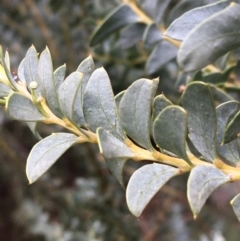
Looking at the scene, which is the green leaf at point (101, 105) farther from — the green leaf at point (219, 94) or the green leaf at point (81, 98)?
the green leaf at point (219, 94)

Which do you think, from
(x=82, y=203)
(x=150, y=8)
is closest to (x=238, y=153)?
(x=150, y=8)

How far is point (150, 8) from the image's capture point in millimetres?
594

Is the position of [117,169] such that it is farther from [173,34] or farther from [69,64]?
[69,64]

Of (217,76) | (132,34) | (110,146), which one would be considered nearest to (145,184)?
(110,146)

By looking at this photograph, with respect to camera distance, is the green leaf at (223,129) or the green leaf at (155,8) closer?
the green leaf at (223,129)

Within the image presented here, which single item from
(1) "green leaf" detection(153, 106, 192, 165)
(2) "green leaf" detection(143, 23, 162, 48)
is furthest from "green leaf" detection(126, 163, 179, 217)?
(2) "green leaf" detection(143, 23, 162, 48)

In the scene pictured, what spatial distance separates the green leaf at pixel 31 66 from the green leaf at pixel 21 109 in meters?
0.03

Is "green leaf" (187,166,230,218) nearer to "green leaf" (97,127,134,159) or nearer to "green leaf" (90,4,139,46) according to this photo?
"green leaf" (97,127,134,159)

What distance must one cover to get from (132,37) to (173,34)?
0.30 m

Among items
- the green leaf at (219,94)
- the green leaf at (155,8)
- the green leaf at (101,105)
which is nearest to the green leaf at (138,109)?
the green leaf at (101,105)

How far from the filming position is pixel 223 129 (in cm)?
34

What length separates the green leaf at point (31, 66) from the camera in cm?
36

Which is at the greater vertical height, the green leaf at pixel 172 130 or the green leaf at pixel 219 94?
the green leaf at pixel 172 130

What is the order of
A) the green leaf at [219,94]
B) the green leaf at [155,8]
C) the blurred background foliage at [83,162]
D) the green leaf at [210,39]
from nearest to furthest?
the green leaf at [210,39], the green leaf at [219,94], the green leaf at [155,8], the blurred background foliage at [83,162]
